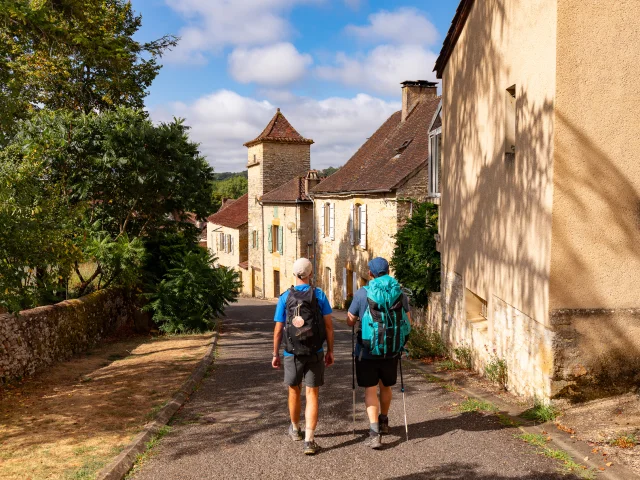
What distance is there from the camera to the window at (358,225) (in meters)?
21.6

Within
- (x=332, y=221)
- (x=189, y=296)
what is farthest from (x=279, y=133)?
(x=189, y=296)

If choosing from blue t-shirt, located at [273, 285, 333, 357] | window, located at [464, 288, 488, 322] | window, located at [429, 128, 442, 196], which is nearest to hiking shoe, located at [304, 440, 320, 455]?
blue t-shirt, located at [273, 285, 333, 357]

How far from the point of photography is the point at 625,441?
5.05 meters

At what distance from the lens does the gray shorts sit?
526 cm

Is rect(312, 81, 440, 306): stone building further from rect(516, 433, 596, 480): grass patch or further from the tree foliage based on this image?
rect(516, 433, 596, 480): grass patch

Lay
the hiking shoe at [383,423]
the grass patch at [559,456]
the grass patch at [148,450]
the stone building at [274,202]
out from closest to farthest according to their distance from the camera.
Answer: the grass patch at [559,456]
the grass patch at [148,450]
the hiking shoe at [383,423]
the stone building at [274,202]

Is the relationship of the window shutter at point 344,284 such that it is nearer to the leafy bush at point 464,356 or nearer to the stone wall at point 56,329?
the stone wall at point 56,329

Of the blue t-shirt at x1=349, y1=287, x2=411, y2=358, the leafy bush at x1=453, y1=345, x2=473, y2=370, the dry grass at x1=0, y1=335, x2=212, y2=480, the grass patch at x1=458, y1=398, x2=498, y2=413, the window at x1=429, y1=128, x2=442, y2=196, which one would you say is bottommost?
the dry grass at x1=0, y1=335, x2=212, y2=480

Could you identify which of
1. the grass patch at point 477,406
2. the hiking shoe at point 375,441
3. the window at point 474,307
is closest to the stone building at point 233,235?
the window at point 474,307

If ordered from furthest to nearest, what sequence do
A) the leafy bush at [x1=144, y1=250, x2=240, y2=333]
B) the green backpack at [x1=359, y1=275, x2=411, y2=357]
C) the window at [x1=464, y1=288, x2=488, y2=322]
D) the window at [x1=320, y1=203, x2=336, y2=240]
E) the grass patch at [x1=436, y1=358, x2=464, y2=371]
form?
the window at [x1=320, y1=203, x2=336, y2=240]
the leafy bush at [x1=144, y1=250, x2=240, y2=333]
the window at [x1=464, y1=288, x2=488, y2=322]
the grass patch at [x1=436, y1=358, x2=464, y2=371]
the green backpack at [x1=359, y1=275, x2=411, y2=357]

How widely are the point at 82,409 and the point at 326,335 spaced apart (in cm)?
371

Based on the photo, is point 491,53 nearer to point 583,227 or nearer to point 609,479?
point 583,227

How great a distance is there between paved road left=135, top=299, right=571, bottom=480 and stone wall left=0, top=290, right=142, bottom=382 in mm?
3529

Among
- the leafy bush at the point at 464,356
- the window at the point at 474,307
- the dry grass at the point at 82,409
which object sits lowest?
the dry grass at the point at 82,409
